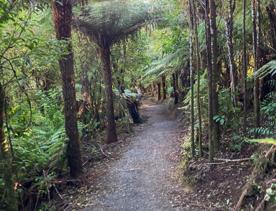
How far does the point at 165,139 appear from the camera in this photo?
957 cm

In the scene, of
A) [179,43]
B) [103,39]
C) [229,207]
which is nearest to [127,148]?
[103,39]

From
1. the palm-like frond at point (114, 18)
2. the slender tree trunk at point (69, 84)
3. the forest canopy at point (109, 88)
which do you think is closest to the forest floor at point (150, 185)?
the forest canopy at point (109, 88)

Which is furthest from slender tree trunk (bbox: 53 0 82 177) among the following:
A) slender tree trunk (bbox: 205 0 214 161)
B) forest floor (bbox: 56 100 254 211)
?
slender tree trunk (bbox: 205 0 214 161)

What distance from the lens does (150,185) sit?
5.82 m

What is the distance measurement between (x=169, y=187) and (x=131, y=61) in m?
9.79

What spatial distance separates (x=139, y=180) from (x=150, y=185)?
1.13ft

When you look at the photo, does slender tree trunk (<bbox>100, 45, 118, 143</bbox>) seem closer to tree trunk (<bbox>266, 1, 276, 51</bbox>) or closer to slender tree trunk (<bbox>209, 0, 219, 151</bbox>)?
slender tree trunk (<bbox>209, 0, 219, 151</bbox>)

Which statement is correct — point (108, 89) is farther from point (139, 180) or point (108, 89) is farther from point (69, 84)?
point (139, 180)

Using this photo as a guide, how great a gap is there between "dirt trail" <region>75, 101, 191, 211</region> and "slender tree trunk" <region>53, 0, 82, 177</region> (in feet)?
1.99

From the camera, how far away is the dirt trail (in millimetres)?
5180

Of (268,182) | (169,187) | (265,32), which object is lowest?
(169,187)

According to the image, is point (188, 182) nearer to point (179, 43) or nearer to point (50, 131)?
point (50, 131)

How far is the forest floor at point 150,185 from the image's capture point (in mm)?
4816

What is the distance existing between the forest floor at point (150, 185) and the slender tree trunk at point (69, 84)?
467 millimetres
